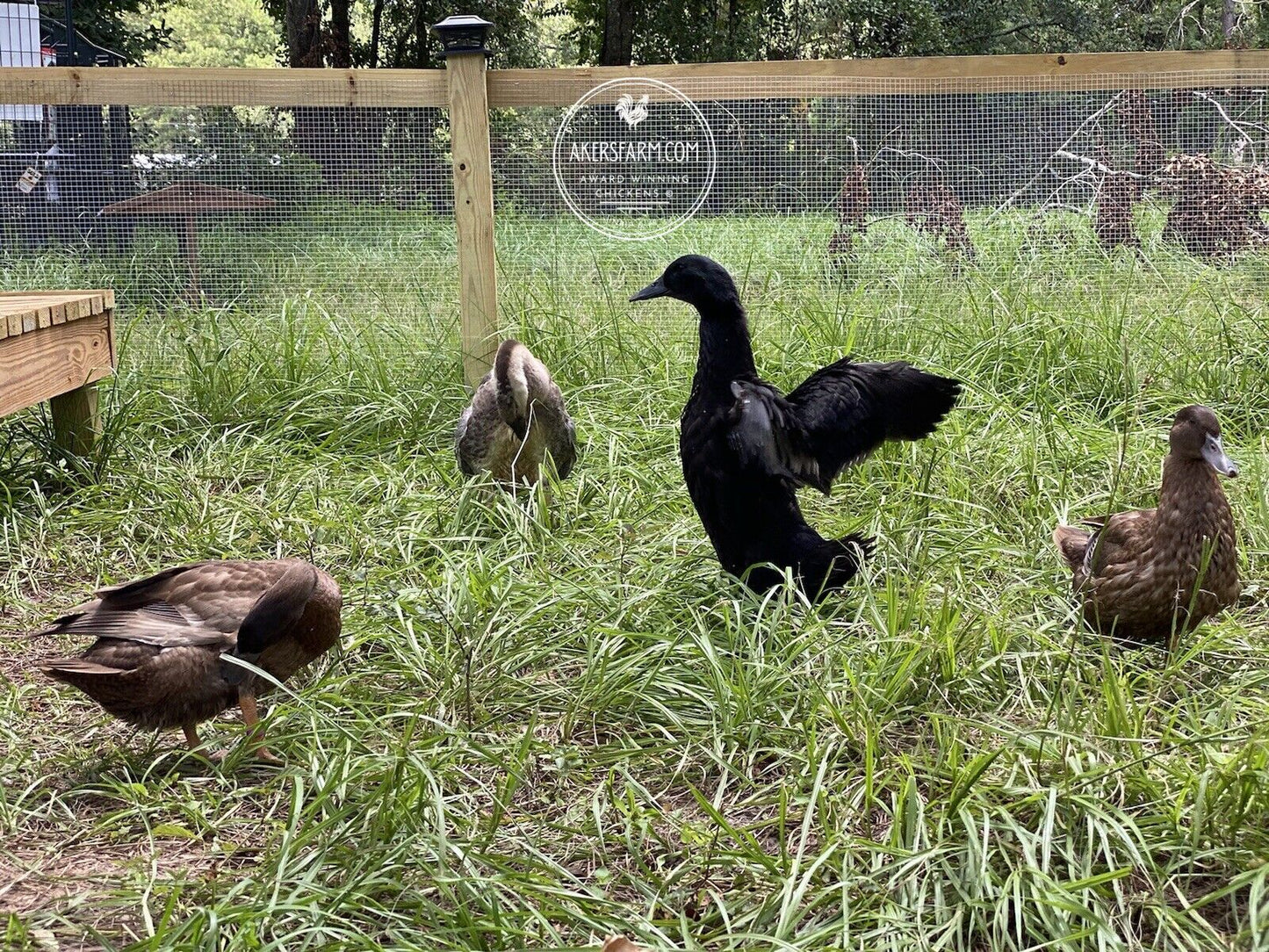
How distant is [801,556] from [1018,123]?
365cm

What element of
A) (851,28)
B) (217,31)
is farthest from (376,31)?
(217,31)

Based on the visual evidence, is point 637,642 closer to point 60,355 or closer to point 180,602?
point 180,602

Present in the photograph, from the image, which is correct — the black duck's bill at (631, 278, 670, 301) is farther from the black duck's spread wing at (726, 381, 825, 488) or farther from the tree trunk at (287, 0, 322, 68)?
the tree trunk at (287, 0, 322, 68)

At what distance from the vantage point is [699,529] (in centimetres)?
452

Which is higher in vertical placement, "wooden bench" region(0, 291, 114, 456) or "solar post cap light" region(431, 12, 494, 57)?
"solar post cap light" region(431, 12, 494, 57)

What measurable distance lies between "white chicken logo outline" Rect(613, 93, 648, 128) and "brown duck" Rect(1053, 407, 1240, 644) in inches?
139

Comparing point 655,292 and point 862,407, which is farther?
point 655,292

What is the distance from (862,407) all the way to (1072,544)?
0.81 metres

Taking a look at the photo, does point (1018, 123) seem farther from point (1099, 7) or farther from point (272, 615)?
point (1099, 7)

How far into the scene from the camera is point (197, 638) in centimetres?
319

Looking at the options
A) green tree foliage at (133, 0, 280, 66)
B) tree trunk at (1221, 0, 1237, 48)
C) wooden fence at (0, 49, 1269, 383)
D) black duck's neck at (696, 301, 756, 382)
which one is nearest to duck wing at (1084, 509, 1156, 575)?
black duck's neck at (696, 301, 756, 382)

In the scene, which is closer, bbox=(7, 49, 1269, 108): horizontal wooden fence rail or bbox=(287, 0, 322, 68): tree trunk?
bbox=(7, 49, 1269, 108): horizontal wooden fence rail

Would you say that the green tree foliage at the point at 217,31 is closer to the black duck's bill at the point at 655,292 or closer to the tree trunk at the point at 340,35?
the tree trunk at the point at 340,35

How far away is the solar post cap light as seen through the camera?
5.94 m
